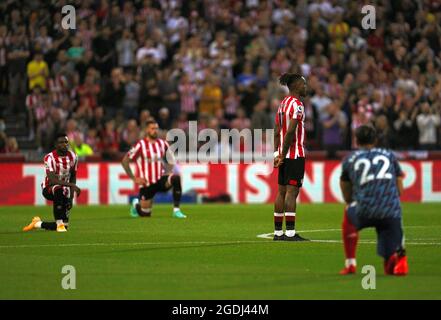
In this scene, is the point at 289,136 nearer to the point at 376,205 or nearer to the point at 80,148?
the point at 376,205

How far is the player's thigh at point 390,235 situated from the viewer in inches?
464

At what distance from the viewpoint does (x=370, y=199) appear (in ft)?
39.0

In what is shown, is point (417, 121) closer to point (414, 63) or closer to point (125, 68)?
point (414, 63)

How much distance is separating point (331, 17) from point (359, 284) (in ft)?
69.7

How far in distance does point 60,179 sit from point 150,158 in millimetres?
4490

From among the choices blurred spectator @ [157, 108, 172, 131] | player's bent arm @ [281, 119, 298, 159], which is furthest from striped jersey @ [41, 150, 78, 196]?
blurred spectator @ [157, 108, 172, 131]

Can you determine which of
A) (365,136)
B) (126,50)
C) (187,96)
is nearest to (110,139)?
(187,96)

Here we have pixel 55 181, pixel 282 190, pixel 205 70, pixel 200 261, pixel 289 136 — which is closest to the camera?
pixel 200 261

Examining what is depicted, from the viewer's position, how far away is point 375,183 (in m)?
11.9

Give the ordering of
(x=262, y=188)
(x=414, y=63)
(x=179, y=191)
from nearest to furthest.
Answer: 1. (x=179, y=191)
2. (x=262, y=188)
3. (x=414, y=63)

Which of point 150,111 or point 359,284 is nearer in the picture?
point 359,284

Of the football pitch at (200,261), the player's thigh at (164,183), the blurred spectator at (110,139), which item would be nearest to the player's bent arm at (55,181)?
the football pitch at (200,261)

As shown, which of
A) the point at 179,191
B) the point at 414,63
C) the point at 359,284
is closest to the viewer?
the point at 359,284

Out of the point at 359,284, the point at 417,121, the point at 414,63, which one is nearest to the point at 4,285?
the point at 359,284
